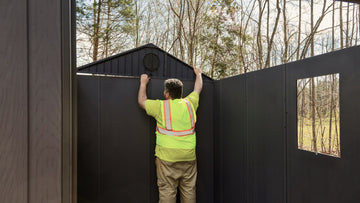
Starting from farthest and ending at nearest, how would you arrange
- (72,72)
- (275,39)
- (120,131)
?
1. (275,39)
2. (120,131)
3. (72,72)

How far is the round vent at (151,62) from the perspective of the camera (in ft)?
10.8

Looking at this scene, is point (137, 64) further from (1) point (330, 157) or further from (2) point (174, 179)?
(1) point (330, 157)

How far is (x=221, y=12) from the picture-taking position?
24.8ft

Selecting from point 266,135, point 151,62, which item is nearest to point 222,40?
point 151,62

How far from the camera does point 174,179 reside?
2.33m

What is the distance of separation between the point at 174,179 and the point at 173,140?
18.0 inches

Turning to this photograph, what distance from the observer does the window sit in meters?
1.55

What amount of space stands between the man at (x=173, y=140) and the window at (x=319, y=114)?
106 centimetres

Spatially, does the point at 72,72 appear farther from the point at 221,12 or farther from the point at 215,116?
the point at 221,12

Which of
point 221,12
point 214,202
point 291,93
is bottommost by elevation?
point 214,202

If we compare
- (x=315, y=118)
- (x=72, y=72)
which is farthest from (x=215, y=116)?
(x=72, y=72)
